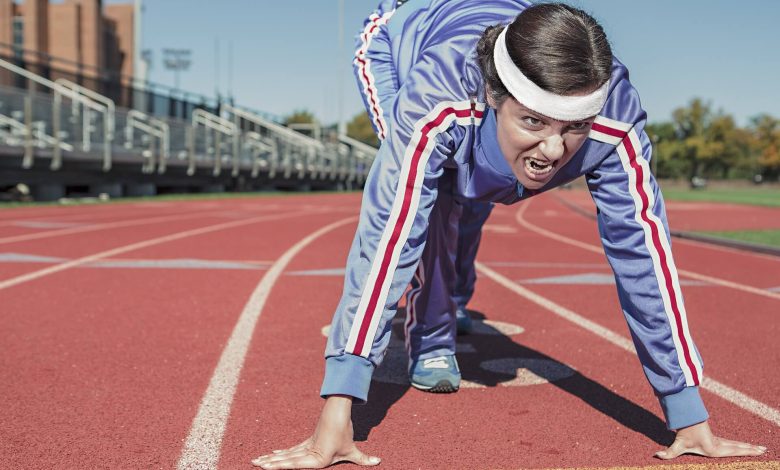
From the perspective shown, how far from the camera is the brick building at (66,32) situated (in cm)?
3900

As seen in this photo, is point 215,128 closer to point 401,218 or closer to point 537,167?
point 401,218

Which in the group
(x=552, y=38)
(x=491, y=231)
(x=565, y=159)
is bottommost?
(x=491, y=231)

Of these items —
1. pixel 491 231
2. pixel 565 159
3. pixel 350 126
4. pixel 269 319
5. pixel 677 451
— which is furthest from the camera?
pixel 350 126

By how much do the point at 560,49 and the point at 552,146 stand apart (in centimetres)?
29

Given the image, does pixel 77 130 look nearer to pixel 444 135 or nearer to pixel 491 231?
pixel 491 231

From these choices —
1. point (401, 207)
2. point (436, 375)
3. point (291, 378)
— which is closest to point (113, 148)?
point (291, 378)

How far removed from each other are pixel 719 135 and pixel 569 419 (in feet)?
388

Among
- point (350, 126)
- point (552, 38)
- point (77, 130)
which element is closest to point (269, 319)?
point (552, 38)

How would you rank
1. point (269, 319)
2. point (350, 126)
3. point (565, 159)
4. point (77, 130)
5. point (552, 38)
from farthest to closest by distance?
point (350, 126), point (77, 130), point (269, 319), point (565, 159), point (552, 38)

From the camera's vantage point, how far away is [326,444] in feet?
8.56

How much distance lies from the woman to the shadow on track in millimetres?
395

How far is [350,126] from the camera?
110562 millimetres

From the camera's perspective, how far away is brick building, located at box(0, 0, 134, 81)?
39003 mm

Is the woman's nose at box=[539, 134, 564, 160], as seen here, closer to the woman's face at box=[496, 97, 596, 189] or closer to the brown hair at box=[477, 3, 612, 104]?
the woman's face at box=[496, 97, 596, 189]
